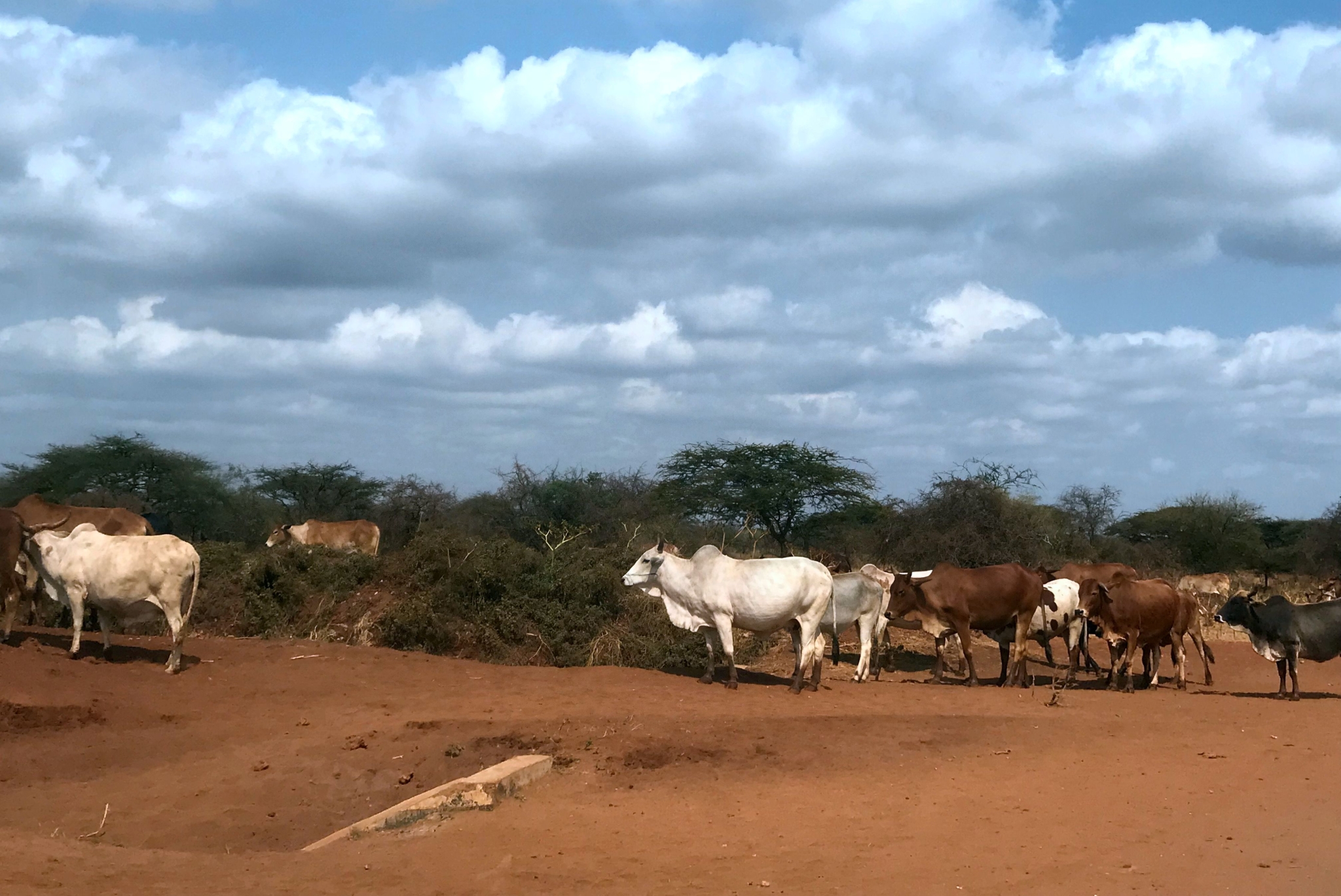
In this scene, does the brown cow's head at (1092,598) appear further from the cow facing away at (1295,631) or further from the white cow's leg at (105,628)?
the white cow's leg at (105,628)

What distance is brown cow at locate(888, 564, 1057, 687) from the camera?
16.3 m

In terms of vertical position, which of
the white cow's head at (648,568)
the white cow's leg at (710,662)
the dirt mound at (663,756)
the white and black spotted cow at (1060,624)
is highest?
the white cow's head at (648,568)

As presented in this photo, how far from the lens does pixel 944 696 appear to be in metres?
14.4

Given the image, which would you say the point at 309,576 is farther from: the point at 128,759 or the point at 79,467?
the point at 79,467

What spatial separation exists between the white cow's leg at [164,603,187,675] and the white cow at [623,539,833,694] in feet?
19.8

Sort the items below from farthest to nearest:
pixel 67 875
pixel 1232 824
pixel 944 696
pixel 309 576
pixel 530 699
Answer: pixel 309 576 → pixel 944 696 → pixel 530 699 → pixel 1232 824 → pixel 67 875

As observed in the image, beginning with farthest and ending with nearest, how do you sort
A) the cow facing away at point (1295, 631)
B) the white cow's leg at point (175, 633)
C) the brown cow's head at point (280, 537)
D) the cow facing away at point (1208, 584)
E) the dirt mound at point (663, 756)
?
the cow facing away at point (1208, 584) → the brown cow's head at point (280, 537) → the cow facing away at point (1295, 631) → the white cow's leg at point (175, 633) → the dirt mound at point (663, 756)

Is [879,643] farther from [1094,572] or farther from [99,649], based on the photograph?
[99,649]

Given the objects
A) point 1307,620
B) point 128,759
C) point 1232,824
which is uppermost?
point 1307,620

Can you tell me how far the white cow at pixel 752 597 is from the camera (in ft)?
47.8

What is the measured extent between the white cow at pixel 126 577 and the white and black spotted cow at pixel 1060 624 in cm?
1103

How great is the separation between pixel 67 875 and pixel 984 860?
5.55 metres

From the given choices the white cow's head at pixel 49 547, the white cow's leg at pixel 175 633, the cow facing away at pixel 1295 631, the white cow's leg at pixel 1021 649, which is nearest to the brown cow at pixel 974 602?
the white cow's leg at pixel 1021 649

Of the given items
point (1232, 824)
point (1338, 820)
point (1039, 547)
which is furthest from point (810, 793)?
point (1039, 547)
